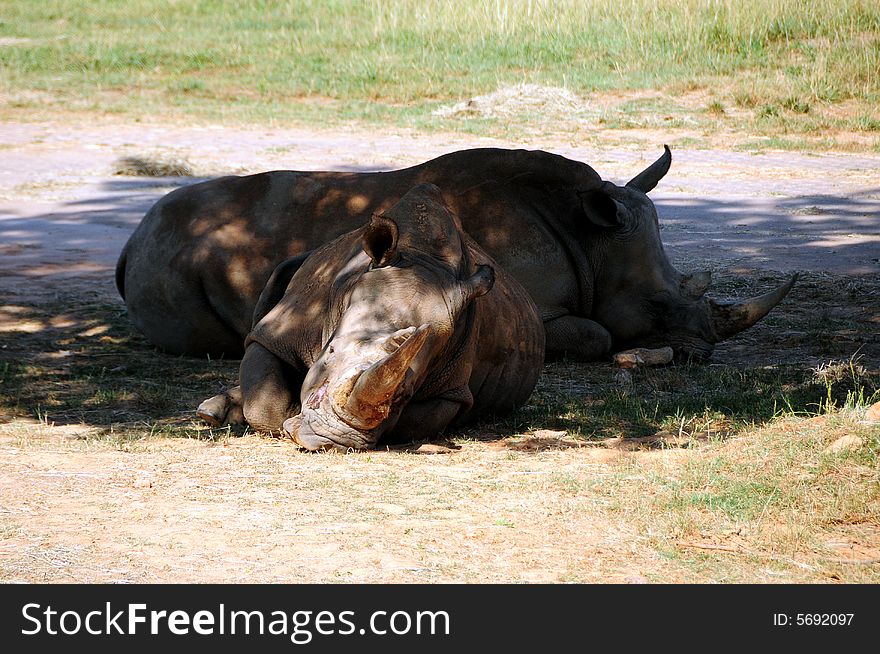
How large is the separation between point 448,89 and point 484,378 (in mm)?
16746

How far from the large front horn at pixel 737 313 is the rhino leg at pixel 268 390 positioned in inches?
147

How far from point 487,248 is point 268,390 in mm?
2654

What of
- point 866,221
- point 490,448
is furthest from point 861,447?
point 866,221

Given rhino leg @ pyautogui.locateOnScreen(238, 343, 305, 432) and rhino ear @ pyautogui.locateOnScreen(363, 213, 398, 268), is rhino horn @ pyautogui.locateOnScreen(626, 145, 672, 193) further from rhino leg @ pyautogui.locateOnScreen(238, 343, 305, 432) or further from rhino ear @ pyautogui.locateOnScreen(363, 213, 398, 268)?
rhino leg @ pyautogui.locateOnScreen(238, 343, 305, 432)

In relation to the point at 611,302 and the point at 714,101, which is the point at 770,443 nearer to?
the point at 611,302

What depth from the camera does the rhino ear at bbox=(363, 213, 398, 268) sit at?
684cm

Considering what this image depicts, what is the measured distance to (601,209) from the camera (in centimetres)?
965

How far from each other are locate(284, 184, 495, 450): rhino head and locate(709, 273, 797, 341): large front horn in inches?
116

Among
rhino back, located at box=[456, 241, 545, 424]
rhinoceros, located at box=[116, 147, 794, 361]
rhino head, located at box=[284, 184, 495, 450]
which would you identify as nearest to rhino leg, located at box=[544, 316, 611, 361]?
rhinoceros, located at box=[116, 147, 794, 361]

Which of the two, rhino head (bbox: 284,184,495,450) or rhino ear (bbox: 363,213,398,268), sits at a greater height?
rhino ear (bbox: 363,213,398,268)

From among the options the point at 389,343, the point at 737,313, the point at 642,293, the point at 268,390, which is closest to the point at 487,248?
the point at 642,293

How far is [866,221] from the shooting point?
14.1 m

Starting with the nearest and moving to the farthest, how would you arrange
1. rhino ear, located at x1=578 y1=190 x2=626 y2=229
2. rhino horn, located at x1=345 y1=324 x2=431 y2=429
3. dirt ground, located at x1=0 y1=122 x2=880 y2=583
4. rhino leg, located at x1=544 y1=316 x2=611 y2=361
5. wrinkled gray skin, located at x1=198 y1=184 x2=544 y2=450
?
1. dirt ground, located at x1=0 y1=122 x2=880 y2=583
2. rhino horn, located at x1=345 y1=324 x2=431 y2=429
3. wrinkled gray skin, located at x1=198 y1=184 x2=544 y2=450
4. rhino leg, located at x1=544 y1=316 x2=611 y2=361
5. rhino ear, located at x1=578 y1=190 x2=626 y2=229

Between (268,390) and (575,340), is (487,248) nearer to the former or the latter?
(575,340)
